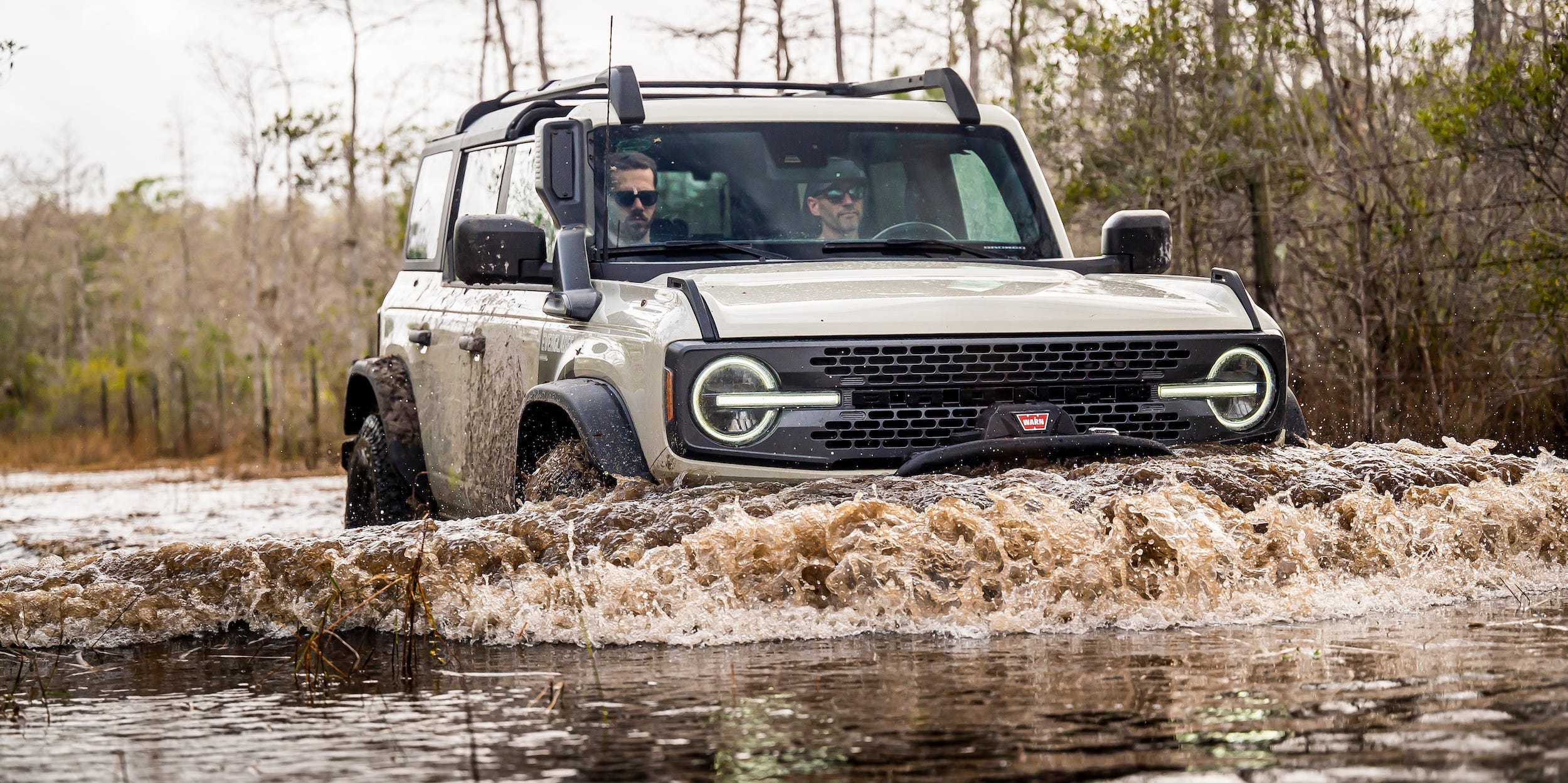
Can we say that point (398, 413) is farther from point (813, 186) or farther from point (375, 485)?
point (813, 186)

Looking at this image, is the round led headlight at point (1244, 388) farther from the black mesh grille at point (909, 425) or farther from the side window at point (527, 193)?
the side window at point (527, 193)

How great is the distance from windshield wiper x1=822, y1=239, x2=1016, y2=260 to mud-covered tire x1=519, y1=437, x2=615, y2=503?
1196 mm

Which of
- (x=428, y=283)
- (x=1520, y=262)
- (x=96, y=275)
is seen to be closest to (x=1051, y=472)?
(x=428, y=283)

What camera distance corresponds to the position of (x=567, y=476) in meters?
6.17

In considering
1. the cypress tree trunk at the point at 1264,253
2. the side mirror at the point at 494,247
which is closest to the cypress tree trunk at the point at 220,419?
the cypress tree trunk at the point at 1264,253

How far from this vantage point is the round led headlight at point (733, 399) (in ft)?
18.8

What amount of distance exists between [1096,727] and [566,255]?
3233mm

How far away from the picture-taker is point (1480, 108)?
11.8m

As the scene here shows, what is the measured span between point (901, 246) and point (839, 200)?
29 centimetres

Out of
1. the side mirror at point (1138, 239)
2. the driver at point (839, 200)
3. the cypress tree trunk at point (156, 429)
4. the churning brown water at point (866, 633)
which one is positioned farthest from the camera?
the cypress tree trunk at point (156, 429)

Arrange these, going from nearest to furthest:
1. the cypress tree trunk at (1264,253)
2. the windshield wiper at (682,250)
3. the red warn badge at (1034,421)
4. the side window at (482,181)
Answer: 1. the red warn badge at (1034,421)
2. the windshield wiper at (682,250)
3. the side window at (482,181)
4. the cypress tree trunk at (1264,253)

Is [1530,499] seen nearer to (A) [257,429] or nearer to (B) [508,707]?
(B) [508,707]

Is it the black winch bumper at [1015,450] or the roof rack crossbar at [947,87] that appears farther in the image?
the roof rack crossbar at [947,87]

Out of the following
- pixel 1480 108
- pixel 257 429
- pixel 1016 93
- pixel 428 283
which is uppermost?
pixel 1016 93
